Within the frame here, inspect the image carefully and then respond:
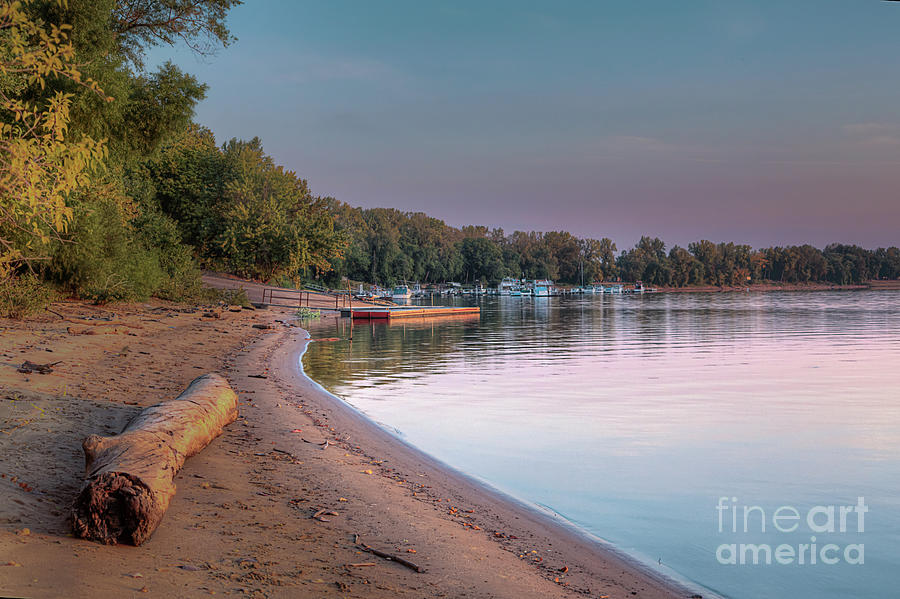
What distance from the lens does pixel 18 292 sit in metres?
20.3

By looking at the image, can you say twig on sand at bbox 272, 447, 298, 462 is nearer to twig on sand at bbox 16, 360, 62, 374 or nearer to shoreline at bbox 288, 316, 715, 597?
shoreline at bbox 288, 316, 715, 597

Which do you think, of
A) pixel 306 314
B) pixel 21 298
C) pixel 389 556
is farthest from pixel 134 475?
pixel 306 314

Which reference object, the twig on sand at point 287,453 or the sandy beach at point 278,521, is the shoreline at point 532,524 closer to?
the sandy beach at point 278,521

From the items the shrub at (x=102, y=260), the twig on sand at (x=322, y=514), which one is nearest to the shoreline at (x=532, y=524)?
the twig on sand at (x=322, y=514)

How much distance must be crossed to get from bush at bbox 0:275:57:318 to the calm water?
9.07m

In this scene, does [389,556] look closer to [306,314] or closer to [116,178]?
[116,178]

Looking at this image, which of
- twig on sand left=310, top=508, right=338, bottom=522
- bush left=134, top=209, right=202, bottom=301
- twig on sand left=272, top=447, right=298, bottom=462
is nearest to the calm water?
twig on sand left=272, top=447, right=298, bottom=462

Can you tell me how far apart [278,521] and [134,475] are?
1.59 m

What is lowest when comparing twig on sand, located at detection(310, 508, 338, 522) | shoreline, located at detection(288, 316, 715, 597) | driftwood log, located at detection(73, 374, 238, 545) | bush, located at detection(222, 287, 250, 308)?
shoreline, located at detection(288, 316, 715, 597)

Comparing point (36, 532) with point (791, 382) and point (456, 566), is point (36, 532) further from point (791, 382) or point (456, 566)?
point (791, 382)

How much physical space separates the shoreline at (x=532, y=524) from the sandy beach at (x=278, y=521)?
0.04 m

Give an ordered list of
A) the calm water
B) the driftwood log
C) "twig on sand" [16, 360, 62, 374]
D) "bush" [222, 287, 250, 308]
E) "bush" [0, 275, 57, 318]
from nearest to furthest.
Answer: the driftwood log
the calm water
"twig on sand" [16, 360, 62, 374]
"bush" [0, 275, 57, 318]
"bush" [222, 287, 250, 308]

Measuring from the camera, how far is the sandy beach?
5301 millimetres

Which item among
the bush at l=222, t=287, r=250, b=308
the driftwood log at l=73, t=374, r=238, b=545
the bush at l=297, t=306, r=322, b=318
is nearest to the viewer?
the driftwood log at l=73, t=374, r=238, b=545
